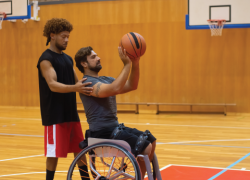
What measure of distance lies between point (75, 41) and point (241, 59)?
15.0ft

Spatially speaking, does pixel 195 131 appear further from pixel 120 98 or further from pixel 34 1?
pixel 34 1

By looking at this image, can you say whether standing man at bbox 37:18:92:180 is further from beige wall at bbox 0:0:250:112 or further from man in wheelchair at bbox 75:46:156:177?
beige wall at bbox 0:0:250:112

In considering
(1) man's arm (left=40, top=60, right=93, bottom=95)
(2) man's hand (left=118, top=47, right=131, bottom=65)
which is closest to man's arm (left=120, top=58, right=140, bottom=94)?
(2) man's hand (left=118, top=47, right=131, bottom=65)

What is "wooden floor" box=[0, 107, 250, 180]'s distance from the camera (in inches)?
154

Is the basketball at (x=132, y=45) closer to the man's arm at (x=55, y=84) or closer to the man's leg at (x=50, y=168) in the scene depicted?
the man's arm at (x=55, y=84)

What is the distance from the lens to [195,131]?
20.3 ft

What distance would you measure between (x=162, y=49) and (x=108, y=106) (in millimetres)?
6597

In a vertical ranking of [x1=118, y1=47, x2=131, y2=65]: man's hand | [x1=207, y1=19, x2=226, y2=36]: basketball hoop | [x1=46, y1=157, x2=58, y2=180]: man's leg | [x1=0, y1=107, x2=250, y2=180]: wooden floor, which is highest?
[x1=207, y1=19, x2=226, y2=36]: basketball hoop

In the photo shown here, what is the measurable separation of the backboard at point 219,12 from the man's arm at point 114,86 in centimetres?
562

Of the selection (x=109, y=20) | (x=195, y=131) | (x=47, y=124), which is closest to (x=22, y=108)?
(x=109, y=20)

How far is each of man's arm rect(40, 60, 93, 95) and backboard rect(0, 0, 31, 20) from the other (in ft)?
19.3

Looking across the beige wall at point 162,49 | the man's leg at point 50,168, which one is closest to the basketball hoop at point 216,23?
the beige wall at point 162,49

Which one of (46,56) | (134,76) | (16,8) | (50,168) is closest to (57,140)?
(50,168)

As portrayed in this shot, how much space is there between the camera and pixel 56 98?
8.82 feet
